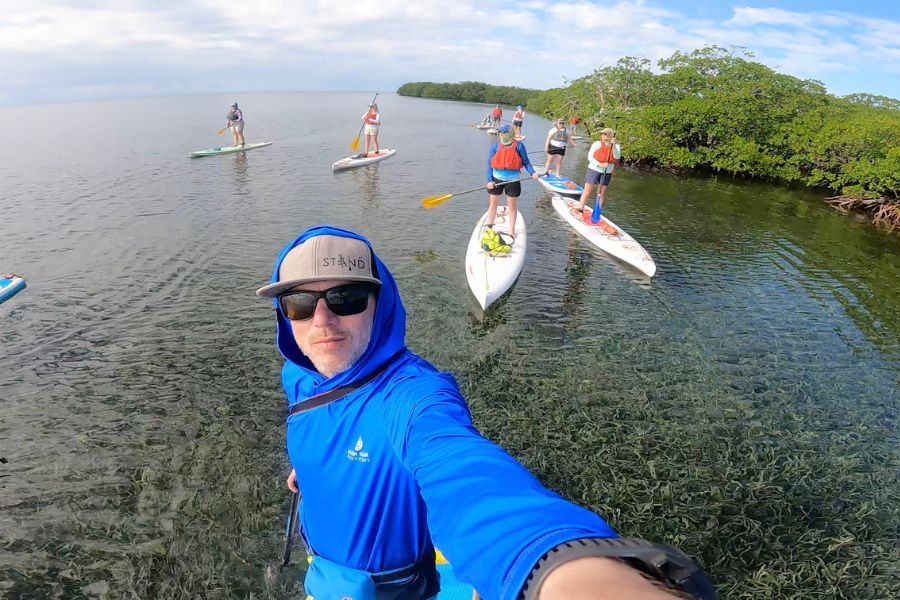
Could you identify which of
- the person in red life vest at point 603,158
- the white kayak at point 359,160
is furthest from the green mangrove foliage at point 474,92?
the person in red life vest at point 603,158

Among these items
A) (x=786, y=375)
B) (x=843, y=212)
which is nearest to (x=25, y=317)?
(x=786, y=375)

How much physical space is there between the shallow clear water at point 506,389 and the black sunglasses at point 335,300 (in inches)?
145

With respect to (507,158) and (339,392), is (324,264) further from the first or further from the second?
(507,158)

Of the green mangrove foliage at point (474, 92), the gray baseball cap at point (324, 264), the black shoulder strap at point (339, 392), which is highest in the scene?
the green mangrove foliage at point (474, 92)

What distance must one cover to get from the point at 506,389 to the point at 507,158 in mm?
7115

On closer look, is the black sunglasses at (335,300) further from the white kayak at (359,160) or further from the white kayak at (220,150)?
the white kayak at (220,150)

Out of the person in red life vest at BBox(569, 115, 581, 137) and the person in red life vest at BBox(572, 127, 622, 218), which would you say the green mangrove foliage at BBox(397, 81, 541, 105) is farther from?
the person in red life vest at BBox(572, 127, 622, 218)

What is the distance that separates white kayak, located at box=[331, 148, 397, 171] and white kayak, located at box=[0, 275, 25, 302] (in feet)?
49.4

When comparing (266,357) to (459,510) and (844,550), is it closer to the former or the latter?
(459,510)

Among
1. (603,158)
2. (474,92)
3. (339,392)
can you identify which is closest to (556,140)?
(603,158)

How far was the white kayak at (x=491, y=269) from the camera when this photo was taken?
10.1m

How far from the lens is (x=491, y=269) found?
10891 millimetres

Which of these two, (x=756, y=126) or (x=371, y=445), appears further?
(x=756, y=126)

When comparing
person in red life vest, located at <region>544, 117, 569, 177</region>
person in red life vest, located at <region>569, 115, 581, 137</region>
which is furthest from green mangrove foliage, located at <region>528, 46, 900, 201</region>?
person in red life vest, located at <region>544, 117, 569, 177</region>
